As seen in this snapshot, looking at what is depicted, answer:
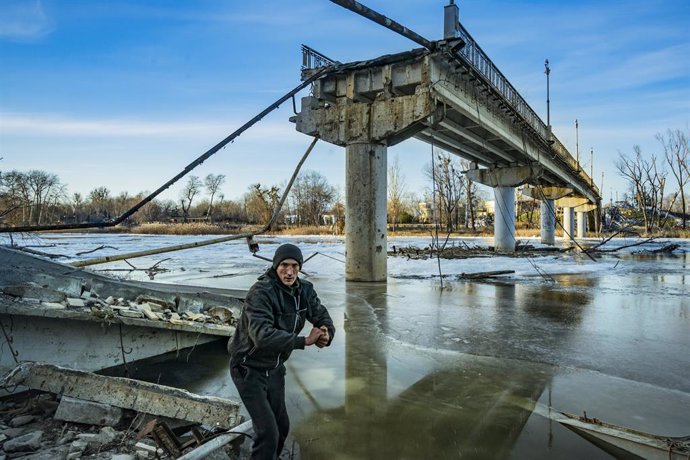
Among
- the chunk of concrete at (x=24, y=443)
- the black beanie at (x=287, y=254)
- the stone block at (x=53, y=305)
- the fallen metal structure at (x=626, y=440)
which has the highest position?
the black beanie at (x=287, y=254)

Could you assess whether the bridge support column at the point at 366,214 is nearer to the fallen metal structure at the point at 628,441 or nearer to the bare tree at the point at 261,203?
the fallen metal structure at the point at 628,441

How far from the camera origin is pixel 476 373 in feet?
15.5

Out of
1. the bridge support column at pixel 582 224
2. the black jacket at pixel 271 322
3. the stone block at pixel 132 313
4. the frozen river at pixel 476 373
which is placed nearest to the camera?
the black jacket at pixel 271 322

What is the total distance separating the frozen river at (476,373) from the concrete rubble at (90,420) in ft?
2.60

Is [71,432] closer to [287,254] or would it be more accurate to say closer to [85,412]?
[85,412]

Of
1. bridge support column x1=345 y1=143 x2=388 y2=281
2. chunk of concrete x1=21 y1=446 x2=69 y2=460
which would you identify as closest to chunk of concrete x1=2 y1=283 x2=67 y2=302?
chunk of concrete x1=21 y1=446 x2=69 y2=460

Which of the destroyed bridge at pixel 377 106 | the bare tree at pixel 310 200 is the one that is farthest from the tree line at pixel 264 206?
the destroyed bridge at pixel 377 106

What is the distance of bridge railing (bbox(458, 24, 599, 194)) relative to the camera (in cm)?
1365

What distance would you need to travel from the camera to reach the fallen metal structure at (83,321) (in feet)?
13.7

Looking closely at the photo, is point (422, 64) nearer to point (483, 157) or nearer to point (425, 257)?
point (425, 257)

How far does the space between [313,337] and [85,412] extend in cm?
204

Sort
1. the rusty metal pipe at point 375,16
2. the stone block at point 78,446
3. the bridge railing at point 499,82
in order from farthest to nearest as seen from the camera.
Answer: the bridge railing at point 499,82, the rusty metal pipe at point 375,16, the stone block at point 78,446

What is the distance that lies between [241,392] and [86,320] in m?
2.66

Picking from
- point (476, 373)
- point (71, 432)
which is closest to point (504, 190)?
point (476, 373)
